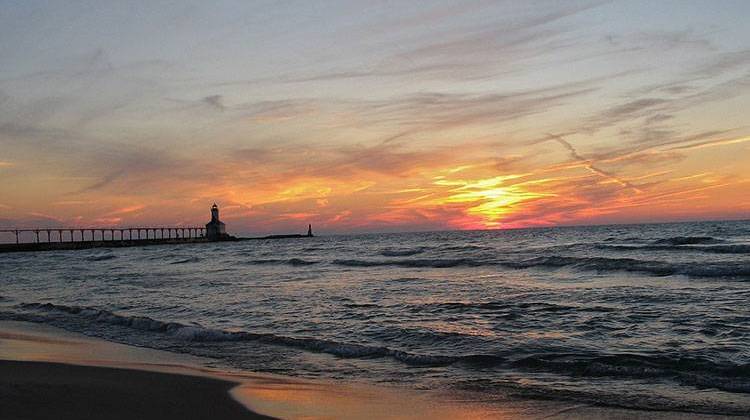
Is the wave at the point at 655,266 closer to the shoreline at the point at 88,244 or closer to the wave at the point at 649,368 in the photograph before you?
the wave at the point at 649,368

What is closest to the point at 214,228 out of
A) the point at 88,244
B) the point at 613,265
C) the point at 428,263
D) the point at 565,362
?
the point at 88,244

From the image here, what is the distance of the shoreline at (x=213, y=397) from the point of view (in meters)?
6.01

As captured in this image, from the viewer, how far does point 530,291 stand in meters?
17.6

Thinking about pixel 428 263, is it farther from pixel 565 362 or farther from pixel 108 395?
pixel 108 395

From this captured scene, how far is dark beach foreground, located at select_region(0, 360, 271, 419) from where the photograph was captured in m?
5.83

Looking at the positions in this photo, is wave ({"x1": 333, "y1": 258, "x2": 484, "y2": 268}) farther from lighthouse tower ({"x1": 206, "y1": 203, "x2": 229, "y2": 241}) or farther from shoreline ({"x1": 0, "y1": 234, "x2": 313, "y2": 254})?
lighthouse tower ({"x1": 206, "y1": 203, "x2": 229, "y2": 241})

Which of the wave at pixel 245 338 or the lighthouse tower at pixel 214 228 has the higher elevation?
the lighthouse tower at pixel 214 228

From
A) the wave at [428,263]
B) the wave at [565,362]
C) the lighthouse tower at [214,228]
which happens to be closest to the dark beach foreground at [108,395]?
the wave at [565,362]

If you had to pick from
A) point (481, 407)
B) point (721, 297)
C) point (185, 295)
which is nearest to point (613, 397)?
point (481, 407)

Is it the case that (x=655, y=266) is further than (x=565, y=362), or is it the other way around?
(x=655, y=266)

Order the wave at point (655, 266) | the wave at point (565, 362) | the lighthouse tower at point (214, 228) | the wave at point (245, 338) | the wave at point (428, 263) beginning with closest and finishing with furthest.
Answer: the wave at point (565, 362)
the wave at point (245, 338)
the wave at point (655, 266)
the wave at point (428, 263)
the lighthouse tower at point (214, 228)

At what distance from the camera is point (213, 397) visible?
6.68m

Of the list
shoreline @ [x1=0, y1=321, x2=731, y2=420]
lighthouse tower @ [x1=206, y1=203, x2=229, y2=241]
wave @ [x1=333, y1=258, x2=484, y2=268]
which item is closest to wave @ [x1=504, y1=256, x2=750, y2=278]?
wave @ [x1=333, y1=258, x2=484, y2=268]

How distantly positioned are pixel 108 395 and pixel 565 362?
5.80 metres
